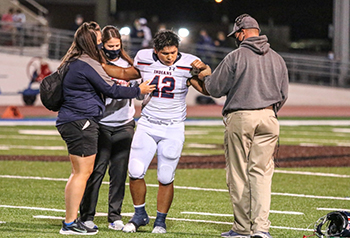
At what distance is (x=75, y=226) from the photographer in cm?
598

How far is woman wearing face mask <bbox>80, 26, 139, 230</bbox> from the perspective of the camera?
6371 millimetres

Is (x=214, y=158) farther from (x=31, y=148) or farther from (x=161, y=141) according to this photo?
(x=161, y=141)

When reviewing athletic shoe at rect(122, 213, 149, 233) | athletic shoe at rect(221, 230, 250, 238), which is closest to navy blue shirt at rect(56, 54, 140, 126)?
athletic shoe at rect(122, 213, 149, 233)

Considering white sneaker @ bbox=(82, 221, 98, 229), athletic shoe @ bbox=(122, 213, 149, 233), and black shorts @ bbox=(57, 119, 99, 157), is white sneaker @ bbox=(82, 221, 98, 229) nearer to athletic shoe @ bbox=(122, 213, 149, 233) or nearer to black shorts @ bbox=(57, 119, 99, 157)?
athletic shoe @ bbox=(122, 213, 149, 233)

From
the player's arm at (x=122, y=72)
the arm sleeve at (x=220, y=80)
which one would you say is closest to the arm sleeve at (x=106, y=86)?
the player's arm at (x=122, y=72)

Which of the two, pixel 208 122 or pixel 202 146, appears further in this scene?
pixel 208 122

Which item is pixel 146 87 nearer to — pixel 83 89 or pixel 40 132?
pixel 83 89

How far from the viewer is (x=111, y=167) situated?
258 inches

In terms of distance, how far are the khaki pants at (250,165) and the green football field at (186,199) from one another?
38 centimetres

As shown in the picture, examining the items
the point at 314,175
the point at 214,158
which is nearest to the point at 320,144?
the point at 214,158

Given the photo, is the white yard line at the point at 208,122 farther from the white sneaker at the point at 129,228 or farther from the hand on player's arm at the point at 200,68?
the hand on player's arm at the point at 200,68

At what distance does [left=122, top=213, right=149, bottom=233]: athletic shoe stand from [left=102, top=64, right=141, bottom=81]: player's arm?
130 centimetres

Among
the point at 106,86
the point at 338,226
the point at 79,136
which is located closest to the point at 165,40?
the point at 106,86

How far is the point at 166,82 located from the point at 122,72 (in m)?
0.45
